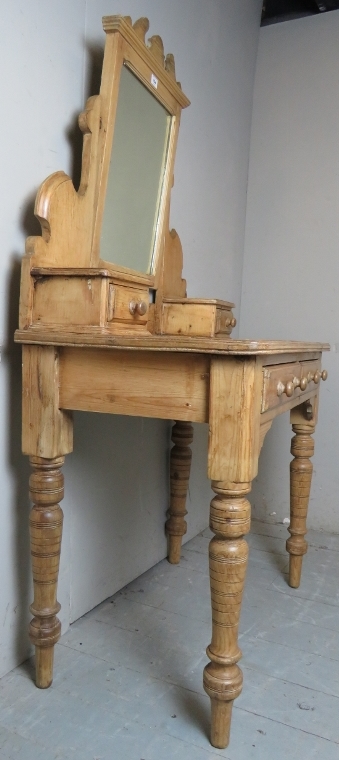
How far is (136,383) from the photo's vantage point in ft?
4.05

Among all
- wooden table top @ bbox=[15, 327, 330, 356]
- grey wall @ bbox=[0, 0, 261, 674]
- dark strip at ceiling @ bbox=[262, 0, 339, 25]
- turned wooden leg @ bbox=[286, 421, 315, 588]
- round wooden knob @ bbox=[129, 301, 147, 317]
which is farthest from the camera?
dark strip at ceiling @ bbox=[262, 0, 339, 25]

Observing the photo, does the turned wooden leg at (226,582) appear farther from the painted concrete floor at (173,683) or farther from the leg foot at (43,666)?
the leg foot at (43,666)

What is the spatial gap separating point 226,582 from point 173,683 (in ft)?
1.51

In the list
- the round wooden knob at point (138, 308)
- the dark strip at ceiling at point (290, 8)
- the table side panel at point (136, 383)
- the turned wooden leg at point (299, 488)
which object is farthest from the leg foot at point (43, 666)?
the dark strip at ceiling at point (290, 8)

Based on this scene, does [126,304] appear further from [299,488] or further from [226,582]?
[299,488]

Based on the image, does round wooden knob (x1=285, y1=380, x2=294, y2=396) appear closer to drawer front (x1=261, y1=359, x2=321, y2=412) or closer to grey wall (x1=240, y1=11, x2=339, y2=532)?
drawer front (x1=261, y1=359, x2=321, y2=412)

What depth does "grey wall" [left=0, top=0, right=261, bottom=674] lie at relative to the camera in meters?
1.36

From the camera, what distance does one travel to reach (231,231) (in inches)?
105

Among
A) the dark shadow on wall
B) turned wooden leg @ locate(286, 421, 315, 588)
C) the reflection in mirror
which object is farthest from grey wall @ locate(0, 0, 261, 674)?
turned wooden leg @ locate(286, 421, 315, 588)

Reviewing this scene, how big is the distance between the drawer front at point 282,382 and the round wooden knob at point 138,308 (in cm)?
41

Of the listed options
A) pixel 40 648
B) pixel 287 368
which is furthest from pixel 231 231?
pixel 40 648

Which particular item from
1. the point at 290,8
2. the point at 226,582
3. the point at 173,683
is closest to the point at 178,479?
the point at 173,683

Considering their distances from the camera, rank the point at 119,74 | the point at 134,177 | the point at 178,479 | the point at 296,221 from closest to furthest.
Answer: the point at 119,74
the point at 134,177
the point at 178,479
the point at 296,221

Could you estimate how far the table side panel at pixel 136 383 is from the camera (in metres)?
1.18
